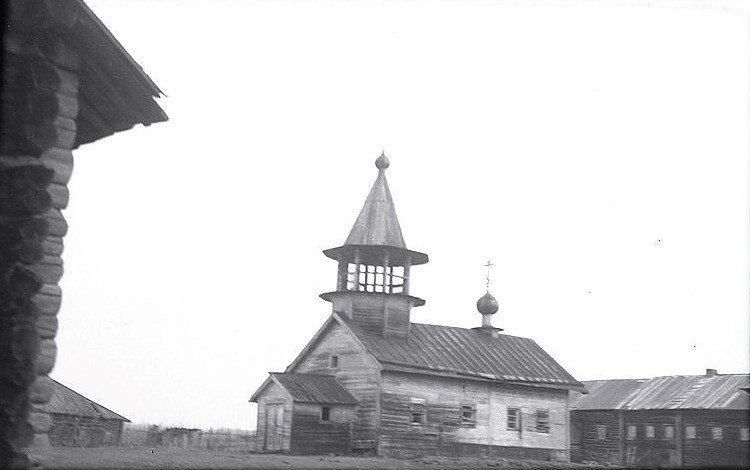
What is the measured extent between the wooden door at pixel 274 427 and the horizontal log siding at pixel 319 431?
0.75 meters

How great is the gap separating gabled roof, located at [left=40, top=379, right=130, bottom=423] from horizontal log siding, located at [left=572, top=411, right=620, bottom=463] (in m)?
23.8

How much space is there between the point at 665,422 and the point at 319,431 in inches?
815

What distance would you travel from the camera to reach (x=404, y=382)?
3306 centimetres

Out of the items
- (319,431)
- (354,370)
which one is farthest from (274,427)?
(354,370)

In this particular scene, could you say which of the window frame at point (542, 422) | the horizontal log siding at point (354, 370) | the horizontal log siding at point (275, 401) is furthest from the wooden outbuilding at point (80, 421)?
the window frame at point (542, 422)

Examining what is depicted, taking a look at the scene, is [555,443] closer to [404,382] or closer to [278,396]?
[404,382]

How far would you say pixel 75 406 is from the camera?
39.9 m

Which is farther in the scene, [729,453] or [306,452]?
[729,453]

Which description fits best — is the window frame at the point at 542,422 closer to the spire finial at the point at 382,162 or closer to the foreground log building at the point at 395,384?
the foreground log building at the point at 395,384

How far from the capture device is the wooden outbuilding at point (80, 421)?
125ft

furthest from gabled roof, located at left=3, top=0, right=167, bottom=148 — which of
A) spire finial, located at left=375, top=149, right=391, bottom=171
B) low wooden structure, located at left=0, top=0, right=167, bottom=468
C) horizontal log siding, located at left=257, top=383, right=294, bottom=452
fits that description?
spire finial, located at left=375, top=149, right=391, bottom=171

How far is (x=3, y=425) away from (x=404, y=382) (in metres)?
23.7

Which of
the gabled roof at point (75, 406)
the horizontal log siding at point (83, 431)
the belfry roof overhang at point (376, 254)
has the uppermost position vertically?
the belfry roof overhang at point (376, 254)

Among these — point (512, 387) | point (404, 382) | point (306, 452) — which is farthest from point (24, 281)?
point (512, 387)
